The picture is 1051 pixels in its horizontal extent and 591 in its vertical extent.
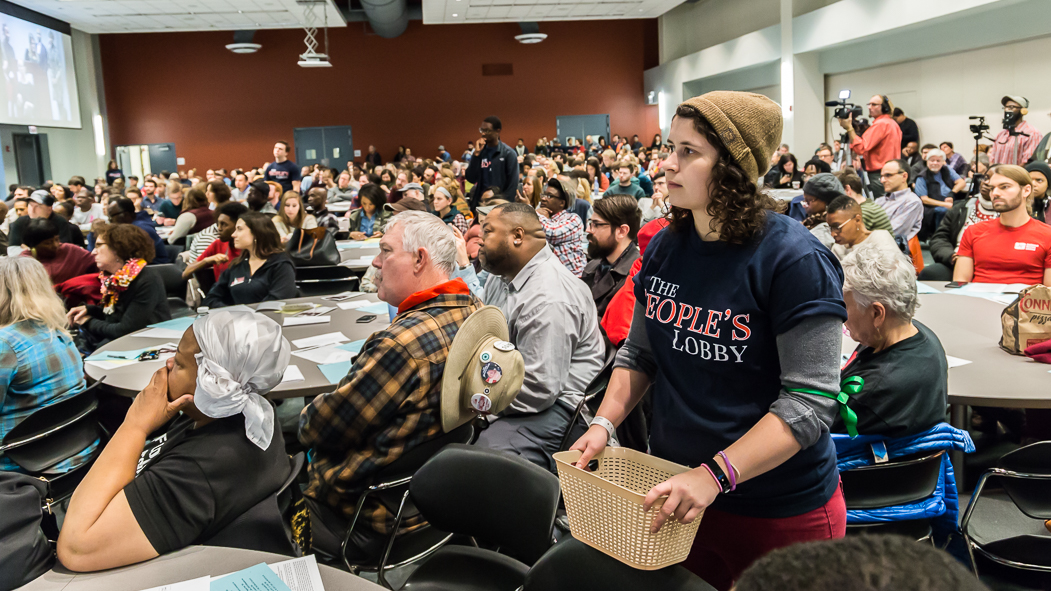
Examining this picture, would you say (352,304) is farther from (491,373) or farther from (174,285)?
(491,373)

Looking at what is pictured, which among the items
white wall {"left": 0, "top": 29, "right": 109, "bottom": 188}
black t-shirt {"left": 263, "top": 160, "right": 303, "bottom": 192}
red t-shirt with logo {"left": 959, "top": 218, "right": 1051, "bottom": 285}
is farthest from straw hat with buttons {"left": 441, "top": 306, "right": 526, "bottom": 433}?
white wall {"left": 0, "top": 29, "right": 109, "bottom": 188}

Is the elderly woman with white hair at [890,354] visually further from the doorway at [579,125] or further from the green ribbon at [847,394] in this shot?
the doorway at [579,125]

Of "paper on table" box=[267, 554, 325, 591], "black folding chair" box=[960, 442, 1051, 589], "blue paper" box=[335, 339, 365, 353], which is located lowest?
"black folding chair" box=[960, 442, 1051, 589]

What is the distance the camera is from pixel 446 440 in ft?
7.57

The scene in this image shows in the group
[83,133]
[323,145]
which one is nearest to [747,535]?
[83,133]

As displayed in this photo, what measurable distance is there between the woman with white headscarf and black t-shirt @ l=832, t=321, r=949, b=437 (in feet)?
5.31

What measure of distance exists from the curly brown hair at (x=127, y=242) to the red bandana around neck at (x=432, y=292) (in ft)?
8.77

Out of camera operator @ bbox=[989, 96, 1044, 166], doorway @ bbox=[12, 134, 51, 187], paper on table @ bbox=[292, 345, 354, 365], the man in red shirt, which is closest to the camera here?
paper on table @ bbox=[292, 345, 354, 365]

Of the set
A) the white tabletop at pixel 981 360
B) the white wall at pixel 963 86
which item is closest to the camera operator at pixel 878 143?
the white wall at pixel 963 86

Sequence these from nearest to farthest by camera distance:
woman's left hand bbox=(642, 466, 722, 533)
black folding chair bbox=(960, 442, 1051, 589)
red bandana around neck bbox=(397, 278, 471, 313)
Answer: woman's left hand bbox=(642, 466, 722, 533) < black folding chair bbox=(960, 442, 1051, 589) < red bandana around neck bbox=(397, 278, 471, 313)

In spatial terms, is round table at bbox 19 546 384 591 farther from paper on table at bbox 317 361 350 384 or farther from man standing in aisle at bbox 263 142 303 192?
man standing in aisle at bbox 263 142 303 192

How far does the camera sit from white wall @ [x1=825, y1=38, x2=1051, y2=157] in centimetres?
1059

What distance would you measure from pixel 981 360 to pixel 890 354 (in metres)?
1.13

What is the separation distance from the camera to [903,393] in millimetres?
2088
